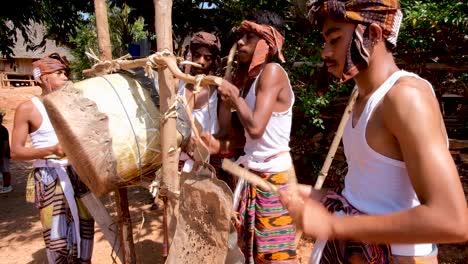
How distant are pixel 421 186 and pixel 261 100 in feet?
4.02

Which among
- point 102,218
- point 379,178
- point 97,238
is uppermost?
point 379,178

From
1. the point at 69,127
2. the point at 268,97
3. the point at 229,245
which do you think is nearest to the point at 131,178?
the point at 69,127

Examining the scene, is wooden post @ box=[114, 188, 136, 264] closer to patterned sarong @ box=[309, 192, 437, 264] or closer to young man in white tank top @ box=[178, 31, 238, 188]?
young man in white tank top @ box=[178, 31, 238, 188]

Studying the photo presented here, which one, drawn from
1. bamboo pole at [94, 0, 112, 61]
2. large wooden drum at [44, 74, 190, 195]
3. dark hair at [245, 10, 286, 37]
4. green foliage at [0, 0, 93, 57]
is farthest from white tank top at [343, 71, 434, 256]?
green foliage at [0, 0, 93, 57]

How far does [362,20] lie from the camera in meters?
1.12

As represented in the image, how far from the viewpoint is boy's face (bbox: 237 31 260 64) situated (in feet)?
7.52

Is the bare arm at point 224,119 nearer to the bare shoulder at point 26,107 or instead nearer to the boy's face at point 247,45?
the boy's face at point 247,45

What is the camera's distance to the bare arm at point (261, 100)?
6.41ft

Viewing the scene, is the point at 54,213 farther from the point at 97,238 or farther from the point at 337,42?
the point at 337,42

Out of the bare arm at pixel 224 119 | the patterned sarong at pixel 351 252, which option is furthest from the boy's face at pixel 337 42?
the bare arm at pixel 224 119

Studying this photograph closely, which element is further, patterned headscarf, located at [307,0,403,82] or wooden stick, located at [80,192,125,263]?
wooden stick, located at [80,192,125,263]

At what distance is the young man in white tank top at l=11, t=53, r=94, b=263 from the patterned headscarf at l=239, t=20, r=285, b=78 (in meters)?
1.47

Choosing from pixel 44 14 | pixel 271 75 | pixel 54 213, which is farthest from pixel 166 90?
pixel 44 14

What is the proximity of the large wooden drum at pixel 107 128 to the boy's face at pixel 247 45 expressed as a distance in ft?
2.78
